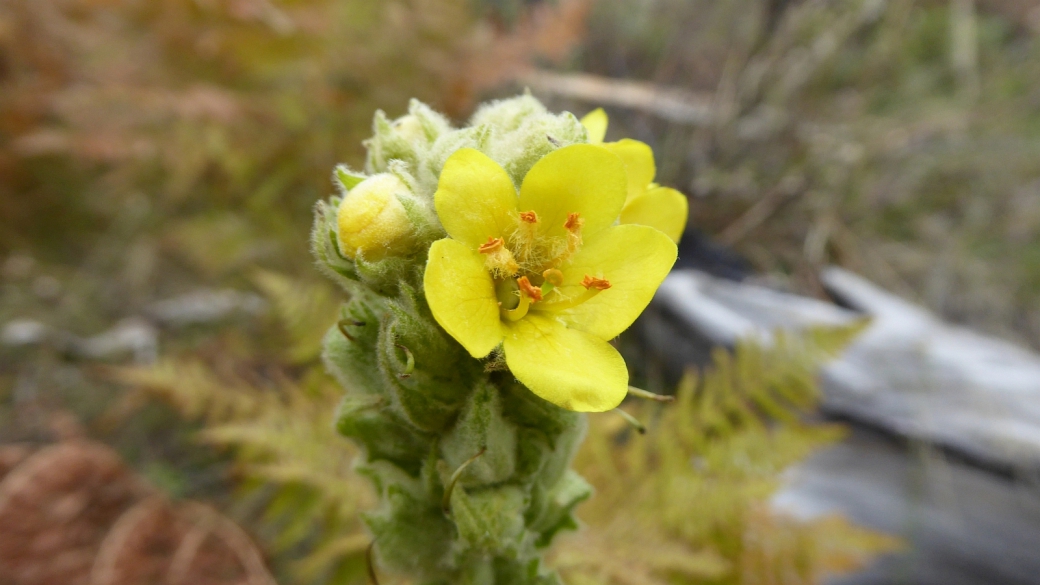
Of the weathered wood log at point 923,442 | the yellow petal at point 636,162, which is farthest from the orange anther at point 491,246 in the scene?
the weathered wood log at point 923,442

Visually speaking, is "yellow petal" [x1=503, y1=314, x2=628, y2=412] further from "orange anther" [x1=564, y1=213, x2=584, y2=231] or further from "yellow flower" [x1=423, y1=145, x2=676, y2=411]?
"orange anther" [x1=564, y1=213, x2=584, y2=231]

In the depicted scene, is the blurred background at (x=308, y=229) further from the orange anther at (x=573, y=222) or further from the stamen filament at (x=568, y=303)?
the orange anther at (x=573, y=222)

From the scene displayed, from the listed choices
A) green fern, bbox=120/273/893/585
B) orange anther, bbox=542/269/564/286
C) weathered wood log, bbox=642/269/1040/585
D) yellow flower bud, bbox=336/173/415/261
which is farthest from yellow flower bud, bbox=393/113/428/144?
weathered wood log, bbox=642/269/1040/585

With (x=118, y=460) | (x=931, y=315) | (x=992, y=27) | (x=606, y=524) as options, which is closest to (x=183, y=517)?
(x=118, y=460)

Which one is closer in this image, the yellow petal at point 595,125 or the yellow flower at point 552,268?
the yellow flower at point 552,268

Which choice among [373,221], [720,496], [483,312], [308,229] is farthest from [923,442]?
[308,229]

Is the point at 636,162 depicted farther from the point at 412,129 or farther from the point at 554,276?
the point at 412,129
